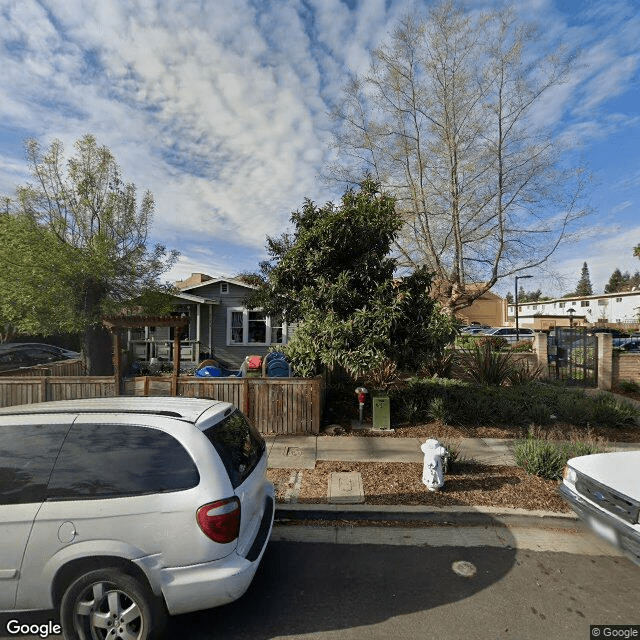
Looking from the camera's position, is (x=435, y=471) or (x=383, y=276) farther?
(x=383, y=276)

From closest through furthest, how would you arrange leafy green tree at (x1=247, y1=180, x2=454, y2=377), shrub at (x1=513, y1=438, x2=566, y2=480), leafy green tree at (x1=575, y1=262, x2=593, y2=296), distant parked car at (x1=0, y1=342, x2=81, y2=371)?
shrub at (x1=513, y1=438, x2=566, y2=480)
leafy green tree at (x1=247, y1=180, x2=454, y2=377)
distant parked car at (x1=0, y1=342, x2=81, y2=371)
leafy green tree at (x1=575, y1=262, x2=593, y2=296)

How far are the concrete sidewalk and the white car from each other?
206cm

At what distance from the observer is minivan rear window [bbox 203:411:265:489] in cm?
276

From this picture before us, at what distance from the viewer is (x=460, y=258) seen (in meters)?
13.3

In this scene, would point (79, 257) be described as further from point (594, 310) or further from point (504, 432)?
point (594, 310)

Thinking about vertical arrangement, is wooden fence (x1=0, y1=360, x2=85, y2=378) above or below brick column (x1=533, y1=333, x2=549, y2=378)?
below

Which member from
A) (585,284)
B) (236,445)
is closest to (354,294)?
(236,445)

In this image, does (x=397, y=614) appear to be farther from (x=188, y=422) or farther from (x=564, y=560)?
(x=188, y=422)

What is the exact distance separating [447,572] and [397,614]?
0.75m

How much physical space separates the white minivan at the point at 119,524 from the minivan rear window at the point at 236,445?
1.2 inches

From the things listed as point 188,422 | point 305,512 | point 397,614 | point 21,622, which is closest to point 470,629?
point 397,614

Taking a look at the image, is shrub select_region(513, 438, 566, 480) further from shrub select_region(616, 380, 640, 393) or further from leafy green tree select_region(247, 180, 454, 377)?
shrub select_region(616, 380, 640, 393)

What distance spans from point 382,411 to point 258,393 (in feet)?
8.01

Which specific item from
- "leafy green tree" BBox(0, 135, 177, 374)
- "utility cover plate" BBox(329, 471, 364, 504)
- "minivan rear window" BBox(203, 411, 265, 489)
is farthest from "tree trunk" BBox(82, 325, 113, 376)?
"minivan rear window" BBox(203, 411, 265, 489)
